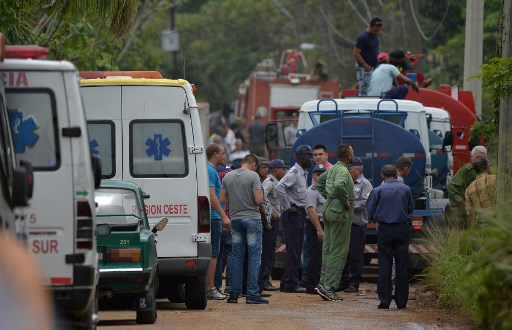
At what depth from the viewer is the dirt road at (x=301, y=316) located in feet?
44.8

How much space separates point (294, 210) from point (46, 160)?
882cm

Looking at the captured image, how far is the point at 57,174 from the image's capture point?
10.2 metres

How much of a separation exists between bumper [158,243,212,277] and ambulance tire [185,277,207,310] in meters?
0.34

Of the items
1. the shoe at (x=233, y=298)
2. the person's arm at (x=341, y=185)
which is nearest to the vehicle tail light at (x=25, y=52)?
the shoe at (x=233, y=298)

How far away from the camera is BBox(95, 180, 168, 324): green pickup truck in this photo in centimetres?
1302

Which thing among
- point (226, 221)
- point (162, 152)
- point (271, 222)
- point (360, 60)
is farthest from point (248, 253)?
→ point (360, 60)

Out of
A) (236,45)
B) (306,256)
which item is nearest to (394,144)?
(306,256)

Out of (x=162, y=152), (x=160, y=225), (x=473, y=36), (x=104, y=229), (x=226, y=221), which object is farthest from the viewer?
(x=473, y=36)

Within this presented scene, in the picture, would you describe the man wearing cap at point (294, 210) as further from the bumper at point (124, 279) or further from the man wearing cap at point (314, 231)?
the bumper at point (124, 279)

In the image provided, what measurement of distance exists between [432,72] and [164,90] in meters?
30.4

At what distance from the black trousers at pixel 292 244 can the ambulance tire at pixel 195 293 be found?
11.1ft

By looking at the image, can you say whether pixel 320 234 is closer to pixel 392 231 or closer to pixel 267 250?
pixel 267 250

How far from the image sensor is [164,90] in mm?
14977

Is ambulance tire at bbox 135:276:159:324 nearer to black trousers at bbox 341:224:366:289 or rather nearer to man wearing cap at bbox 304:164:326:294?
man wearing cap at bbox 304:164:326:294
